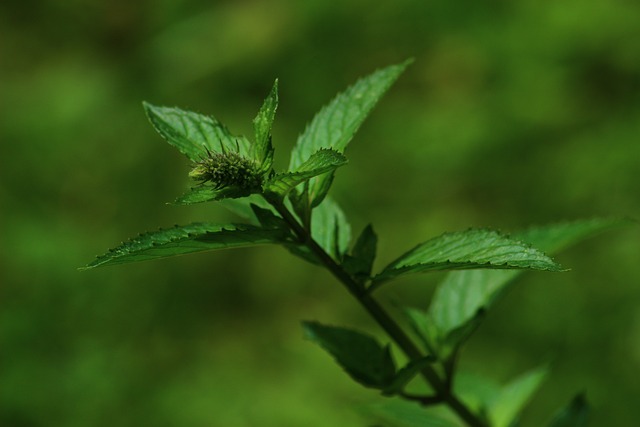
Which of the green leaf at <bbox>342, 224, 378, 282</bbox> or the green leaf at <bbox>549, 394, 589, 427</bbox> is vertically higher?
the green leaf at <bbox>342, 224, 378, 282</bbox>

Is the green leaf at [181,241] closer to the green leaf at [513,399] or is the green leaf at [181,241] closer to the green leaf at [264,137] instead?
the green leaf at [264,137]

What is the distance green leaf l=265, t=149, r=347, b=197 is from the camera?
652mm

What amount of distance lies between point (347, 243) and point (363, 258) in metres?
0.08

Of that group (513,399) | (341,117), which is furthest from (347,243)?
(513,399)

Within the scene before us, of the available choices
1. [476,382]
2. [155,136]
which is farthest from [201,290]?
[476,382]

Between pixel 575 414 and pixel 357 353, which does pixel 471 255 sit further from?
pixel 575 414

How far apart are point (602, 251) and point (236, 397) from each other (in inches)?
43.5

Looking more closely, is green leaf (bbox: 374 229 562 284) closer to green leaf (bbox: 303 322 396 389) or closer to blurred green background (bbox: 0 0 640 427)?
green leaf (bbox: 303 322 396 389)

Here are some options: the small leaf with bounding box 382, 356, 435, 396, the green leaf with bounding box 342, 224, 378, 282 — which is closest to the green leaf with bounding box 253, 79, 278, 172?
the green leaf with bounding box 342, 224, 378, 282

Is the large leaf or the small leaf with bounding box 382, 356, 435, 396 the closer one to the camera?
the small leaf with bounding box 382, 356, 435, 396

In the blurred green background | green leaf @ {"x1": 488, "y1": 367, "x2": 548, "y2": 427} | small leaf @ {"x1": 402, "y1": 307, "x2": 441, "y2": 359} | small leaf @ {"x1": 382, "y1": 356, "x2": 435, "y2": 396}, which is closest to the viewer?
small leaf @ {"x1": 382, "y1": 356, "x2": 435, "y2": 396}

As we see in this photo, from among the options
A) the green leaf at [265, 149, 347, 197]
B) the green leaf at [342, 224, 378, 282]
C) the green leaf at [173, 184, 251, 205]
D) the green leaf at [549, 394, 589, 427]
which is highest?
the green leaf at [173, 184, 251, 205]

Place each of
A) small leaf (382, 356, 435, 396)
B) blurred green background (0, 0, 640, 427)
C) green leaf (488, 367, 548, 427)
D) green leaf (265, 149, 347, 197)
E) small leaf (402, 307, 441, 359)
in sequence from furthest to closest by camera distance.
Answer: blurred green background (0, 0, 640, 427)
green leaf (488, 367, 548, 427)
small leaf (402, 307, 441, 359)
small leaf (382, 356, 435, 396)
green leaf (265, 149, 347, 197)

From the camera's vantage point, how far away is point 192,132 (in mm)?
812
